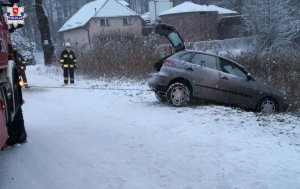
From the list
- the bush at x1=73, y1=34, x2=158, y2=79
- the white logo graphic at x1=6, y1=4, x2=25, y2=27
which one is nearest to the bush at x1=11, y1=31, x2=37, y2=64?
the bush at x1=73, y1=34, x2=158, y2=79

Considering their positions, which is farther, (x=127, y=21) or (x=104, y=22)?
(x=127, y=21)

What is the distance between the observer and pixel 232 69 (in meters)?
11.7

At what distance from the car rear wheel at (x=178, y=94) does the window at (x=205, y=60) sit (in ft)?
2.61

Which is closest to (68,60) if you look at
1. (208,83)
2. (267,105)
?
(208,83)

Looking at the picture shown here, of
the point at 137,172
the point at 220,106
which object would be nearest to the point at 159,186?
the point at 137,172

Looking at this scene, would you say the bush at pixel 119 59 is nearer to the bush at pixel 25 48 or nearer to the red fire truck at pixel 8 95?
the red fire truck at pixel 8 95

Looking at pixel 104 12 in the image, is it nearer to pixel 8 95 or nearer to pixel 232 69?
pixel 232 69

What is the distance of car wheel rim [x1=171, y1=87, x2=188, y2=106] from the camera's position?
441 inches

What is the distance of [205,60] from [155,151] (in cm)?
519

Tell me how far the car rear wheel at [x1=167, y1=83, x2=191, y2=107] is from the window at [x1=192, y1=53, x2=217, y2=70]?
80 centimetres

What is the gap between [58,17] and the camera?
298ft

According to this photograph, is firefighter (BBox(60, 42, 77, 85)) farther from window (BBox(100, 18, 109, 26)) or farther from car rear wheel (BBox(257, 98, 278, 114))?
window (BBox(100, 18, 109, 26))

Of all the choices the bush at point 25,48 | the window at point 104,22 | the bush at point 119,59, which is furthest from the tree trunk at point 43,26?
the window at point 104,22

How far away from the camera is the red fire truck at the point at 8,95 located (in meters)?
5.49
